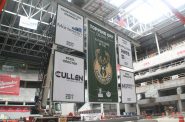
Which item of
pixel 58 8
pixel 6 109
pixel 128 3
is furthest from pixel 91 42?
pixel 6 109

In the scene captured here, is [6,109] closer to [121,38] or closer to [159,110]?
[159,110]

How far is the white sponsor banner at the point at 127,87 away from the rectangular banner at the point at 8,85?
70.3ft

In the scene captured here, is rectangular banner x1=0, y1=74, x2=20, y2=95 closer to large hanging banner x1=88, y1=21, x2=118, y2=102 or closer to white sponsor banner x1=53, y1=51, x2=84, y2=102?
large hanging banner x1=88, y1=21, x2=118, y2=102

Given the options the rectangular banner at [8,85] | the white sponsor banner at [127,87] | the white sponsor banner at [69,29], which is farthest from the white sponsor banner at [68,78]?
the rectangular banner at [8,85]

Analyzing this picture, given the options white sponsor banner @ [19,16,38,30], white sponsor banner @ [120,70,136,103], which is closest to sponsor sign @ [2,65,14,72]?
white sponsor banner @ [19,16,38,30]

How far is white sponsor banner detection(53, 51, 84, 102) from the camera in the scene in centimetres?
392

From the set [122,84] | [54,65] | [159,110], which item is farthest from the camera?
[159,110]

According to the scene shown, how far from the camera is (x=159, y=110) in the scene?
1144 inches

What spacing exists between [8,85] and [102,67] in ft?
74.0

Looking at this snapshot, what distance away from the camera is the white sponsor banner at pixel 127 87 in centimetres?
580

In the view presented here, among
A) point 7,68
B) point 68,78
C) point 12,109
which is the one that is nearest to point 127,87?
point 68,78

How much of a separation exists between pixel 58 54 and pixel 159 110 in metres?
28.1

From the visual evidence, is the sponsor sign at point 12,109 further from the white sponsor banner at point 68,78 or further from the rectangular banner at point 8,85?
the white sponsor banner at point 68,78

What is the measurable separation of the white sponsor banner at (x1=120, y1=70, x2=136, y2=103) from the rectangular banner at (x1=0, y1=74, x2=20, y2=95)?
2144 centimetres
